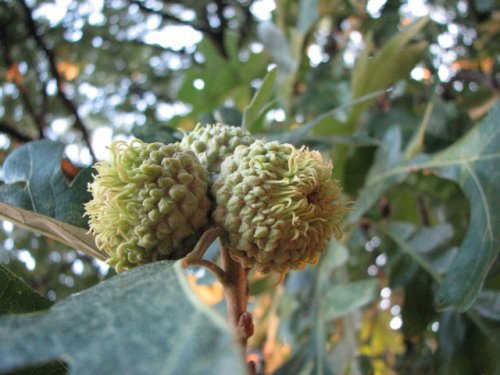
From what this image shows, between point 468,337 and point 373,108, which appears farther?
A: point 373,108

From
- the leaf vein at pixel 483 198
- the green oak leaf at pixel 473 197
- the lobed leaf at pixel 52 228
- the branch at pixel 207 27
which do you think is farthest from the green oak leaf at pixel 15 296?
the branch at pixel 207 27

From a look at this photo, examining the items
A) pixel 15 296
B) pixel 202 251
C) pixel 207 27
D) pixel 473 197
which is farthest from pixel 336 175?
pixel 207 27

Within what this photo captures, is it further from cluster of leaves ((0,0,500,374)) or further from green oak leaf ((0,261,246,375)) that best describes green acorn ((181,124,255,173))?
green oak leaf ((0,261,246,375))

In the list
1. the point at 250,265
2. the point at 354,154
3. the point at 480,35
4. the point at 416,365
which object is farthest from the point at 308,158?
the point at 480,35

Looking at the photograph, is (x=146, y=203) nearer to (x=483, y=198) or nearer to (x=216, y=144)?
(x=216, y=144)

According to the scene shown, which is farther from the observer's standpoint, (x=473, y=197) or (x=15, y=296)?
(x=473, y=197)

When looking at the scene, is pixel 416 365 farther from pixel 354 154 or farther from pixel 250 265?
pixel 250 265
